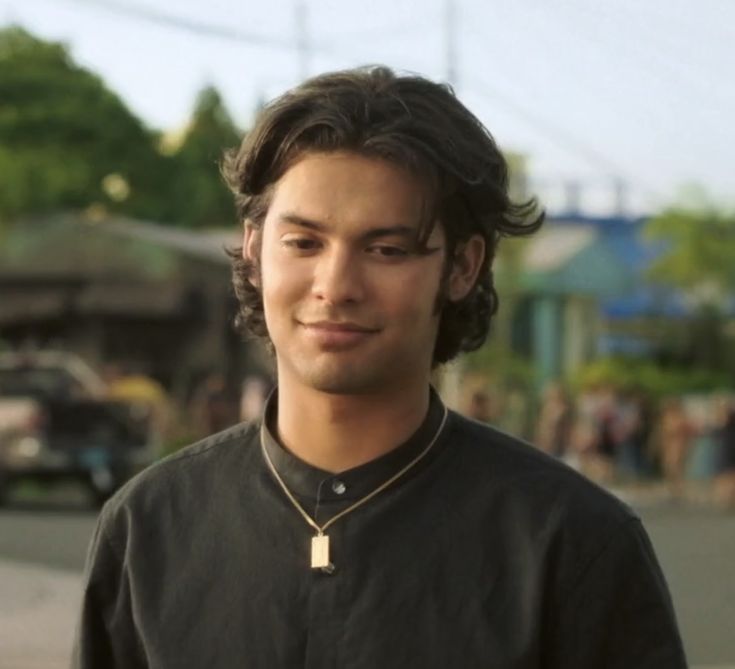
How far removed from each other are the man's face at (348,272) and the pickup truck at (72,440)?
20.5m

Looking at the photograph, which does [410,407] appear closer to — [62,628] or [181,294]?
[62,628]

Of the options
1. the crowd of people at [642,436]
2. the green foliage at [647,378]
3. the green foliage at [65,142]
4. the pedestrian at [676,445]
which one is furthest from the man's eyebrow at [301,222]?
the green foliage at [647,378]

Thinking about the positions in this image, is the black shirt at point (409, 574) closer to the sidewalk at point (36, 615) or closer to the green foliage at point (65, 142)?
the sidewalk at point (36, 615)

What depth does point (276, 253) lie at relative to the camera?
2.55 metres

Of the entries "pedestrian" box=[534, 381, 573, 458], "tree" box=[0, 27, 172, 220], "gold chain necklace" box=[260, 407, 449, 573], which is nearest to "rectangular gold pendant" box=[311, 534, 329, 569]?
"gold chain necklace" box=[260, 407, 449, 573]

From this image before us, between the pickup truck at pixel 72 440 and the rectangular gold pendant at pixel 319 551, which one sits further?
the pickup truck at pixel 72 440

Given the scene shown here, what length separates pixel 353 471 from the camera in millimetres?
2547

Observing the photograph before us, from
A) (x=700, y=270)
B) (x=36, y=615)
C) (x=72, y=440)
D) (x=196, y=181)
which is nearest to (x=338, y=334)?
(x=36, y=615)

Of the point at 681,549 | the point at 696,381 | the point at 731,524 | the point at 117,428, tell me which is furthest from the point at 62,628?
the point at 696,381

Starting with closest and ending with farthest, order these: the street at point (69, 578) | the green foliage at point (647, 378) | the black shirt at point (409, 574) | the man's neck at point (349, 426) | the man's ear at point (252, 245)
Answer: the black shirt at point (409, 574), the man's neck at point (349, 426), the man's ear at point (252, 245), the street at point (69, 578), the green foliage at point (647, 378)

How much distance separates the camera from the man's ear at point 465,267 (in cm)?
264

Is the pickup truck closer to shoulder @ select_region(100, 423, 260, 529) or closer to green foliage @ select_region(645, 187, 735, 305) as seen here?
shoulder @ select_region(100, 423, 260, 529)

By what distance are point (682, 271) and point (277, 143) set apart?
2063 inches

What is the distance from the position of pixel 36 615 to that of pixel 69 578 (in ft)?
7.73
